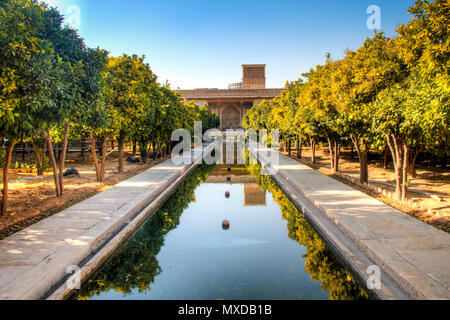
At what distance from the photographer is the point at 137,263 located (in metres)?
5.30

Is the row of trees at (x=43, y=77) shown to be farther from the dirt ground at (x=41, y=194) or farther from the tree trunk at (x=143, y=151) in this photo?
the tree trunk at (x=143, y=151)

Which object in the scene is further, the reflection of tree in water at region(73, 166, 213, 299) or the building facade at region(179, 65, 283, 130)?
the building facade at region(179, 65, 283, 130)

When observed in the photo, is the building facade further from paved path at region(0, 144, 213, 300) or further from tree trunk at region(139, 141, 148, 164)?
paved path at region(0, 144, 213, 300)

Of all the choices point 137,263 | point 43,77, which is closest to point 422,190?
point 137,263

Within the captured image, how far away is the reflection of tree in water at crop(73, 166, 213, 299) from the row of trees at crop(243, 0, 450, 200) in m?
4.92

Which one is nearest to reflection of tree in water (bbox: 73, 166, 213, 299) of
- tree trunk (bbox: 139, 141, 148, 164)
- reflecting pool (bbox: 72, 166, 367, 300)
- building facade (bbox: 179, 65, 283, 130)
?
reflecting pool (bbox: 72, 166, 367, 300)

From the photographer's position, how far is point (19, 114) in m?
4.68

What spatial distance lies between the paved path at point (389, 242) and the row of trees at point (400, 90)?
1589mm

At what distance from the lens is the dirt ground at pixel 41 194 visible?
638 cm

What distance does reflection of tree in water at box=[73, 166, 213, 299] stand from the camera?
4441mm

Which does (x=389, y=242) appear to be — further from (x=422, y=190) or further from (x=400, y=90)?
(x=422, y=190)

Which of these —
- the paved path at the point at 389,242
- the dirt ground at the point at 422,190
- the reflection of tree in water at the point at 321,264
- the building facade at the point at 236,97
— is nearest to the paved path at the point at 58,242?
the reflection of tree in water at the point at 321,264
